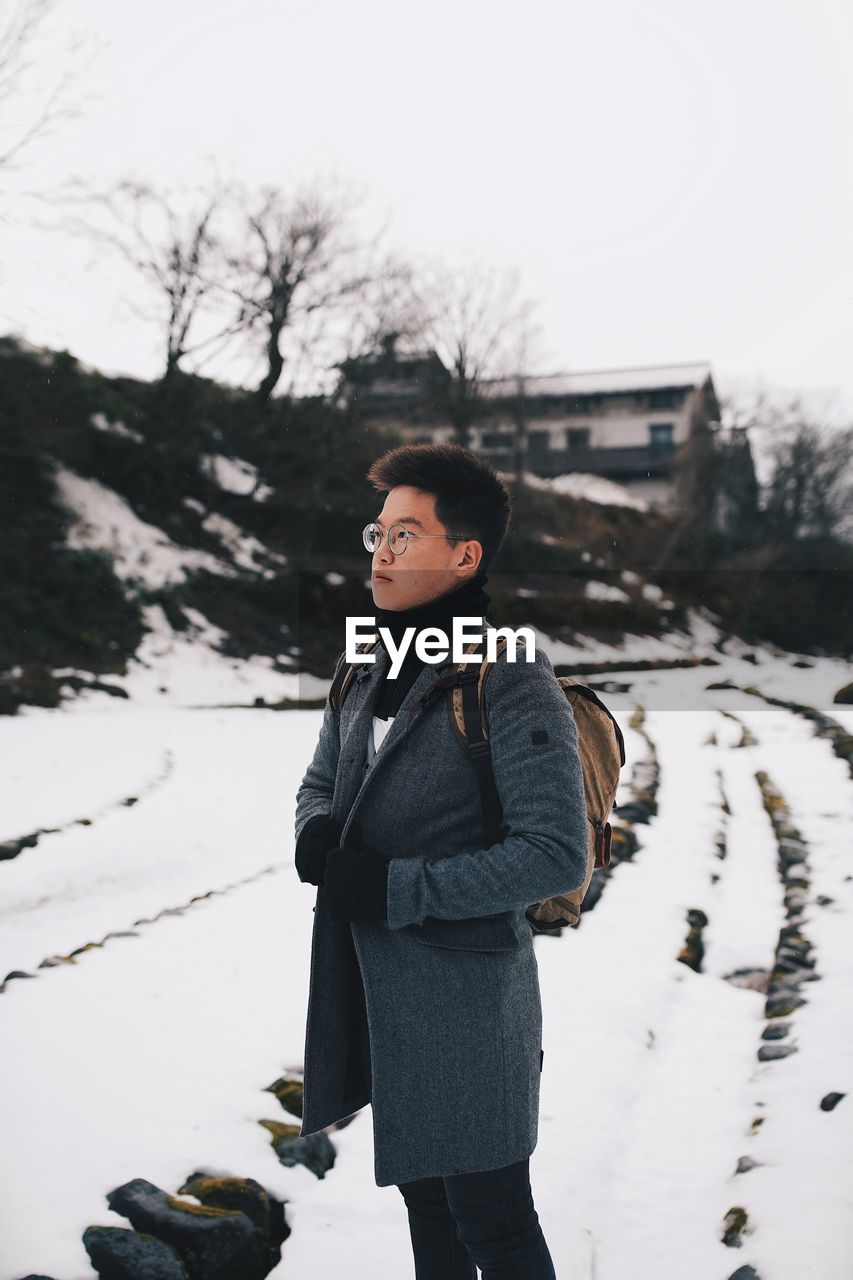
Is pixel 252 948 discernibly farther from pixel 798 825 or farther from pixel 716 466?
pixel 716 466

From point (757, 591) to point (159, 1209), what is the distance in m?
33.3

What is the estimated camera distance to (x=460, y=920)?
1551 mm

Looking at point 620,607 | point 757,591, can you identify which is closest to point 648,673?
point 620,607

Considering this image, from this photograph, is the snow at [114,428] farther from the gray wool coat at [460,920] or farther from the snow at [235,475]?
the gray wool coat at [460,920]

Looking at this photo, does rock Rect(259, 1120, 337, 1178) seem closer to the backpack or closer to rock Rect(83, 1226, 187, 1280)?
rock Rect(83, 1226, 187, 1280)

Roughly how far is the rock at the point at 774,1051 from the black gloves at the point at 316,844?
290cm

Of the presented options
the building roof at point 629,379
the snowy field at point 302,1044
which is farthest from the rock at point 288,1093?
the building roof at point 629,379

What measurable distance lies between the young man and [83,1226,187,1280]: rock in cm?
90

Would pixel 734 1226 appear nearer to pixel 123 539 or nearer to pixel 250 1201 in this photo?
pixel 250 1201

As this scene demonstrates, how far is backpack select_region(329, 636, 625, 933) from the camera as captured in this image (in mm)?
1534

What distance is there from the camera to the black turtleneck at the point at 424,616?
168 cm

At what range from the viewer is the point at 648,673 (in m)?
20.1

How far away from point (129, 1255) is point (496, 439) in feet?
102

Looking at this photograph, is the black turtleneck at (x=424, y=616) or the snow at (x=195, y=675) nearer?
the black turtleneck at (x=424, y=616)
